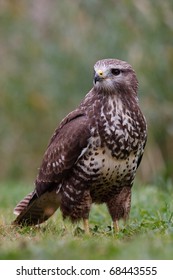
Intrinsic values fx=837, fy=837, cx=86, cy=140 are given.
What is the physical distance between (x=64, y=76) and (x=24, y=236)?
8.80 metres

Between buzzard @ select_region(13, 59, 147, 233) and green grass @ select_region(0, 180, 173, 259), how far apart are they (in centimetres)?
25

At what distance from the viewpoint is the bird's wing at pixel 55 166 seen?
7305mm

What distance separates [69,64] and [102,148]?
820 cm

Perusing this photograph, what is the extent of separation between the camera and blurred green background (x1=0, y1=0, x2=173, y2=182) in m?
A: 13.9

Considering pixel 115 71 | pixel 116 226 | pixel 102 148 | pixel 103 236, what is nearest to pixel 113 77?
pixel 115 71

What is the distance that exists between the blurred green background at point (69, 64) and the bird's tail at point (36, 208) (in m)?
4.09

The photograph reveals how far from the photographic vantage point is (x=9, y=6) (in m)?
17.1

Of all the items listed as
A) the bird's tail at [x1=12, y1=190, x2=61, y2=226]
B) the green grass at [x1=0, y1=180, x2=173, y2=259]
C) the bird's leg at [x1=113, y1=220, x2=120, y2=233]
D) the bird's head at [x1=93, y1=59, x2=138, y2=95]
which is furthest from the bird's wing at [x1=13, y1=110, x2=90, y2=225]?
the bird's leg at [x1=113, y1=220, x2=120, y2=233]

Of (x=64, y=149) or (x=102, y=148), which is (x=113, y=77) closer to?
(x=102, y=148)

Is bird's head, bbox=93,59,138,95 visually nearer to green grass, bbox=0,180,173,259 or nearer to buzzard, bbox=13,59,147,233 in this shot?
buzzard, bbox=13,59,147,233

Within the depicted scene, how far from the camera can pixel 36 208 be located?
8.09 meters

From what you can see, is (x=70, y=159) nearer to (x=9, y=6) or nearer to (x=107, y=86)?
(x=107, y=86)
